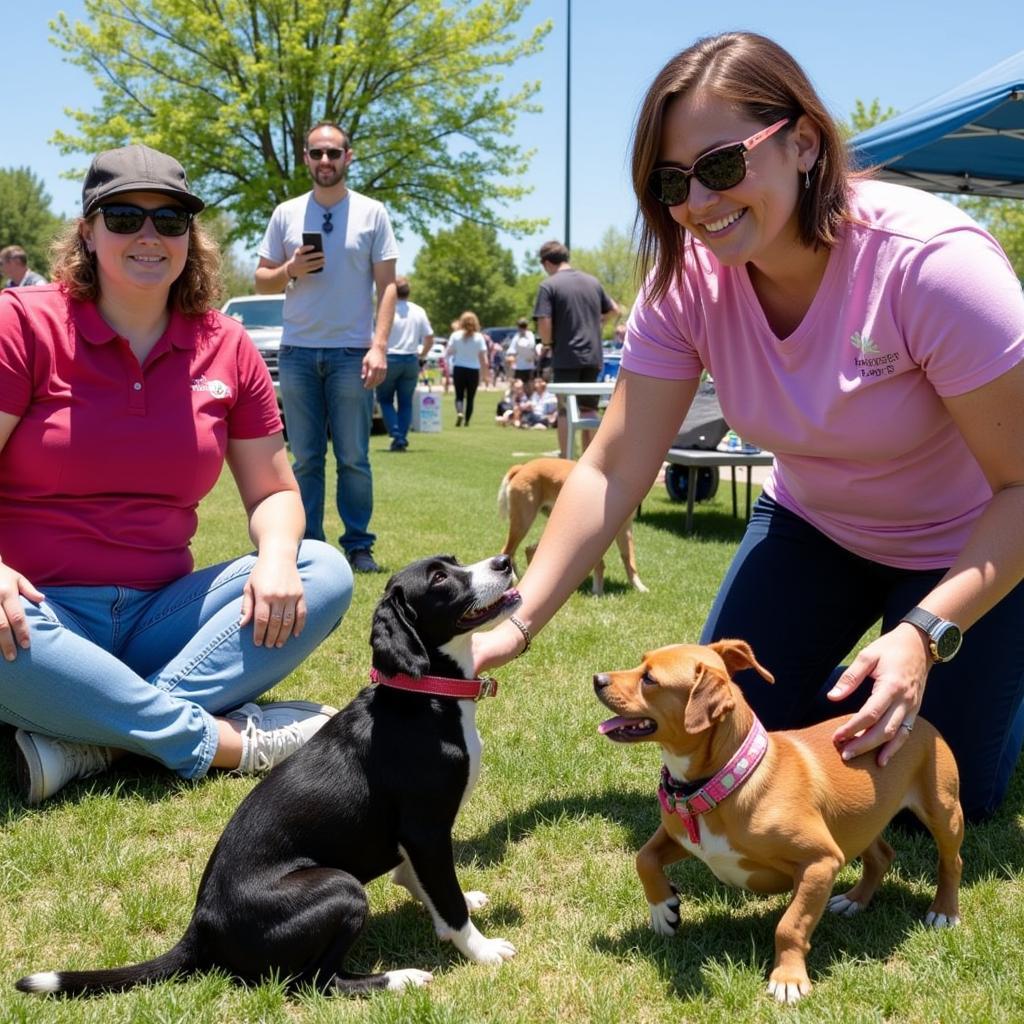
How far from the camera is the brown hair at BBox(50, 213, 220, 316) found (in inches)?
147

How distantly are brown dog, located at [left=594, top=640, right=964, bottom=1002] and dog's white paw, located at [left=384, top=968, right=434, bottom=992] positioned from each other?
61cm

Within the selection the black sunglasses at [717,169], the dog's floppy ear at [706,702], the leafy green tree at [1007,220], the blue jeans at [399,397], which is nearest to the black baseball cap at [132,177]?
the black sunglasses at [717,169]

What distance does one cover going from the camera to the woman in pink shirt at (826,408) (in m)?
Answer: 2.70

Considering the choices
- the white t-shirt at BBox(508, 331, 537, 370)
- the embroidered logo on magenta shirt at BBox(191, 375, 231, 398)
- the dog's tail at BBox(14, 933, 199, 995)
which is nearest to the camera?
the dog's tail at BBox(14, 933, 199, 995)

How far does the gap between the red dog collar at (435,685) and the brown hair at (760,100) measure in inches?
57.3

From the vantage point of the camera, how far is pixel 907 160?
10719mm

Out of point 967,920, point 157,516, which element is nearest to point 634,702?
point 967,920

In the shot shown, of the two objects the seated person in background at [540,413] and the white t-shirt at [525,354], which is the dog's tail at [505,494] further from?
the white t-shirt at [525,354]

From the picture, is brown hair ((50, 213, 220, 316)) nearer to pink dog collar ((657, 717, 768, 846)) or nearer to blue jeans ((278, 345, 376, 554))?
pink dog collar ((657, 717, 768, 846))

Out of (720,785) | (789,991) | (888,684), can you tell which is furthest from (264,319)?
(789,991)

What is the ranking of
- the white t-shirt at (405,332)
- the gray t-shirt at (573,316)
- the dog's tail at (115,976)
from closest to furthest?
the dog's tail at (115,976) < the gray t-shirt at (573,316) < the white t-shirt at (405,332)

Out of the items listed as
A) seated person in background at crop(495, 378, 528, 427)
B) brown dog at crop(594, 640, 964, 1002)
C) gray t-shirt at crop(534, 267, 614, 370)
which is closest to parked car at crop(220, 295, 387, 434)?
seated person in background at crop(495, 378, 528, 427)

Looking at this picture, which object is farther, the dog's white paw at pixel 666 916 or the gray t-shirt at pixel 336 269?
the gray t-shirt at pixel 336 269

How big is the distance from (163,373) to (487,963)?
232 centimetres
